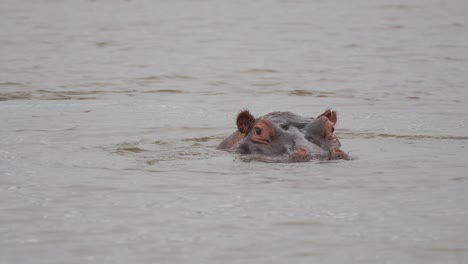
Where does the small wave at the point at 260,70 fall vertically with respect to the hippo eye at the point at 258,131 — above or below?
below

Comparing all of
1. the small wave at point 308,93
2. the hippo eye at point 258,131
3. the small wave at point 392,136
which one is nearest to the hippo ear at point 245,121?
the hippo eye at point 258,131

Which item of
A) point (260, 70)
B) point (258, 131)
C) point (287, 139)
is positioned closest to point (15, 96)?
point (260, 70)


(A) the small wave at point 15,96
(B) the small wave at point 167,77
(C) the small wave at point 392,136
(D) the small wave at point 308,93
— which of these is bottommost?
(B) the small wave at point 167,77

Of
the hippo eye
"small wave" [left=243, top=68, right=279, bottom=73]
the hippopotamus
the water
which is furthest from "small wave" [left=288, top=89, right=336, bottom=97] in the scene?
the hippo eye

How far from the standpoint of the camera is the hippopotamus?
10906 mm

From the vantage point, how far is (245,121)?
39.6ft

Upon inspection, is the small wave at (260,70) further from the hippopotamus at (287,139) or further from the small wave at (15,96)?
the hippopotamus at (287,139)

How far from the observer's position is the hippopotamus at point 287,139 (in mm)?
Result: 10906

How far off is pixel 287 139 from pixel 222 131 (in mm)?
3754

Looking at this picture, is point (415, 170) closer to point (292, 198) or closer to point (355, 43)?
point (292, 198)

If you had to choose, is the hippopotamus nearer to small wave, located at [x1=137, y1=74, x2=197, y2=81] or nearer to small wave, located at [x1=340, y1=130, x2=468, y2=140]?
small wave, located at [x1=340, y1=130, x2=468, y2=140]

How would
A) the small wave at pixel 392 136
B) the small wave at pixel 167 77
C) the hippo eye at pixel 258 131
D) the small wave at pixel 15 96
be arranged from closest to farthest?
the hippo eye at pixel 258 131 → the small wave at pixel 392 136 → the small wave at pixel 15 96 → the small wave at pixel 167 77

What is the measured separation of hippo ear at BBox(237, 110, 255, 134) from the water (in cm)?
41

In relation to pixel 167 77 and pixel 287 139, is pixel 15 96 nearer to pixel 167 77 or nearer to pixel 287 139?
pixel 167 77
